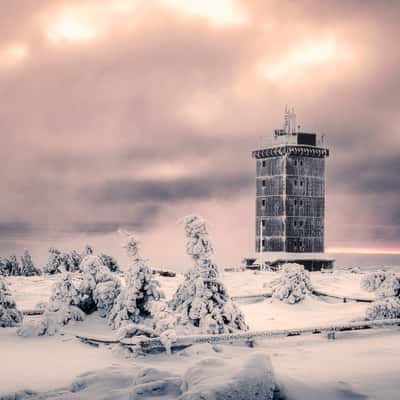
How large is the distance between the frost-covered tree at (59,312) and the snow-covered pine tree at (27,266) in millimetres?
21245

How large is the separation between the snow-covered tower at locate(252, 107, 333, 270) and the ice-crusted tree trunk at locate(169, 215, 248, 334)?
97.5ft

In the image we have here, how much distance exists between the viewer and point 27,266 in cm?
4266

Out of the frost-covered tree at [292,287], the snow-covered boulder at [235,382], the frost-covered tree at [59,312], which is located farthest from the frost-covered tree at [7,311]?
the frost-covered tree at [292,287]

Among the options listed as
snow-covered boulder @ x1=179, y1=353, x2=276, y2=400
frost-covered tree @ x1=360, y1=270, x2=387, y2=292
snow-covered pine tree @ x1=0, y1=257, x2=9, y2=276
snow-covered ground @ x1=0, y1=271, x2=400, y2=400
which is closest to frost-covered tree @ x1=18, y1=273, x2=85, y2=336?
snow-covered ground @ x1=0, y1=271, x2=400, y2=400

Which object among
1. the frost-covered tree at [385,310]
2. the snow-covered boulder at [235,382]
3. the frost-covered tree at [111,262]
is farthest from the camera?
the frost-covered tree at [111,262]

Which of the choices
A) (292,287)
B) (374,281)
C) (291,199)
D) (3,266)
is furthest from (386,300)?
(3,266)

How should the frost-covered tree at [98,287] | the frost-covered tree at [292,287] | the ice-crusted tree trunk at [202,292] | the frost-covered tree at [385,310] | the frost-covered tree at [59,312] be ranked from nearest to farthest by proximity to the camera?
the ice-crusted tree trunk at [202,292] < the frost-covered tree at [59,312] < the frost-covered tree at [98,287] < the frost-covered tree at [385,310] < the frost-covered tree at [292,287]

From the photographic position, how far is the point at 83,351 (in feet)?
60.1

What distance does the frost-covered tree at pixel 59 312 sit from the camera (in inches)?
806

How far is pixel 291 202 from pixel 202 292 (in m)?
31.4

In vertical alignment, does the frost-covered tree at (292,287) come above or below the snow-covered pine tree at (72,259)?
below

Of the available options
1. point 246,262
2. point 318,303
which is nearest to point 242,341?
point 318,303

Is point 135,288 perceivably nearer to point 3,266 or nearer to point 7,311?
point 7,311

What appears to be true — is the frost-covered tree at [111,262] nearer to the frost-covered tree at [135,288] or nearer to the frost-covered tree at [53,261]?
the frost-covered tree at [53,261]
